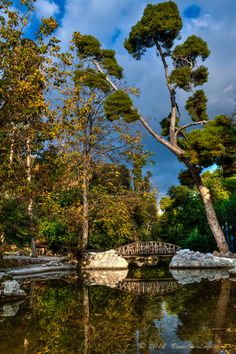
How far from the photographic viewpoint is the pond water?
5562 millimetres

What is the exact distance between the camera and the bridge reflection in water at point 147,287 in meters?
11.6

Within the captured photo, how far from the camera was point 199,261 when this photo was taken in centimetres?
1912

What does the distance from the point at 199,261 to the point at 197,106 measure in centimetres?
870

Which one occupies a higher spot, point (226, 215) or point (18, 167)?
point (226, 215)

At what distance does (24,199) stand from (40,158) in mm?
1637

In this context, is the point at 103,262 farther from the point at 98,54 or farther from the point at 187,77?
the point at 98,54

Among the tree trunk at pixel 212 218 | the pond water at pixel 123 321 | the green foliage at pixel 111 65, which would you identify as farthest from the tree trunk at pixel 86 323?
the green foliage at pixel 111 65

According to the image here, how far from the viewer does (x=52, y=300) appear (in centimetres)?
1037

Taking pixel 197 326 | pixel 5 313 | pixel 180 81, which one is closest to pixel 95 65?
pixel 180 81

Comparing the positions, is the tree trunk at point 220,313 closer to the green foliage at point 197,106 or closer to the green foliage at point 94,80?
the green foliage at point 197,106

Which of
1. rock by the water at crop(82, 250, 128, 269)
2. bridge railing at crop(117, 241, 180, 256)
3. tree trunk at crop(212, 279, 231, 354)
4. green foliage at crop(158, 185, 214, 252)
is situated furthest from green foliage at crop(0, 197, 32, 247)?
green foliage at crop(158, 185, 214, 252)

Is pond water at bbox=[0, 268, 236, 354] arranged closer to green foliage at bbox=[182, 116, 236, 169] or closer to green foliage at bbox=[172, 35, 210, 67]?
green foliage at bbox=[182, 116, 236, 169]

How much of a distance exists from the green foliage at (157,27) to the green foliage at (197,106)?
3.36 m

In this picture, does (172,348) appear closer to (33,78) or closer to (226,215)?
(33,78)
